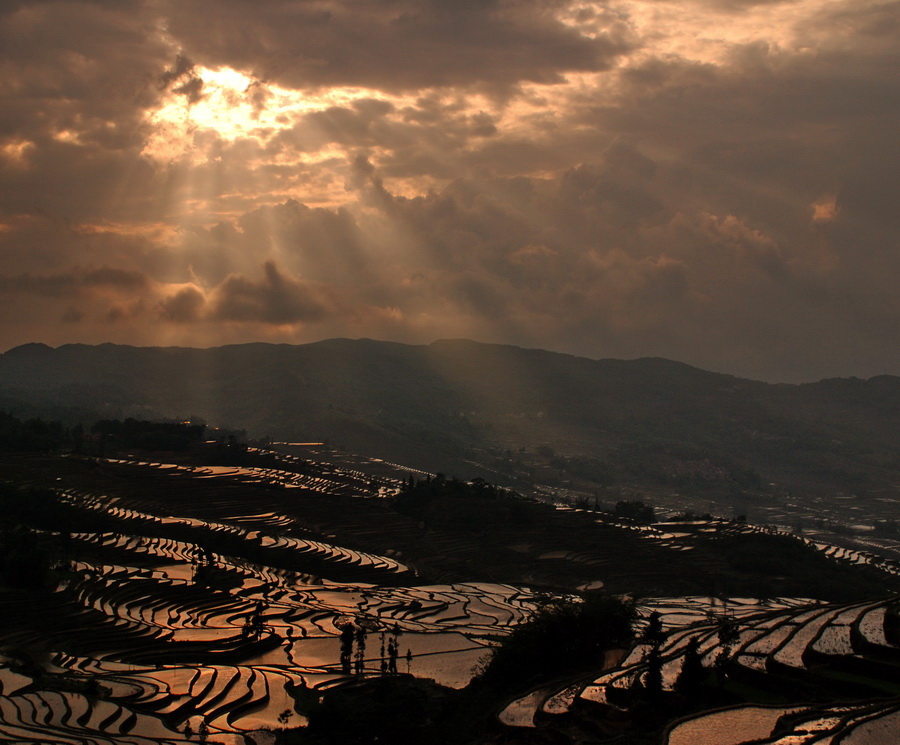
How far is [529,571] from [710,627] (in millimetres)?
40410

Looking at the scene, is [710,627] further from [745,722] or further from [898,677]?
[745,722]

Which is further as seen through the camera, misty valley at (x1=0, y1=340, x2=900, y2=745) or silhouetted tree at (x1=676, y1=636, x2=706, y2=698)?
misty valley at (x1=0, y1=340, x2=900, y2=745)

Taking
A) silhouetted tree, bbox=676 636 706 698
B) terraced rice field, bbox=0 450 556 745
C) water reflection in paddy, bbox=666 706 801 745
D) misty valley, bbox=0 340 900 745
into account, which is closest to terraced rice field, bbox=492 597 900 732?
water reflection in paddy, bbox=666 706 801 745

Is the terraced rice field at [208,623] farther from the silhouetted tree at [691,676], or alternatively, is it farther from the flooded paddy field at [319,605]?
the silhouetted tree at [691,676]

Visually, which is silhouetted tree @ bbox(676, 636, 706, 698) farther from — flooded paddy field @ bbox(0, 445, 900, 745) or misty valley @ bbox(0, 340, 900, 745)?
flooded paddy field @ bbox(0, 445, 900, 745)

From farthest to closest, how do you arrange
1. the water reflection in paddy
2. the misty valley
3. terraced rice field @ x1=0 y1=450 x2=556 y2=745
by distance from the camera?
terraced rice field @ x1=0 y1=450 x2=556 y2=745 → the misty valley → the water reflection in paddy

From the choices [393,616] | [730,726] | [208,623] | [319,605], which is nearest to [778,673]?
[730,726]

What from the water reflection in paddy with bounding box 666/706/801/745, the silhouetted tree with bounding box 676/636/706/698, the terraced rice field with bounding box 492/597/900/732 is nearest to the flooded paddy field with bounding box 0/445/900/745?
the terraced rice field with bounding box 492/597/900/732

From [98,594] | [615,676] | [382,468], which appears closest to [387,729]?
[615,676]

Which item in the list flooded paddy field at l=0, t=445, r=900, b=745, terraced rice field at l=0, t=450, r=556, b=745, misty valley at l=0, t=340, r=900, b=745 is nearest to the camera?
misty valley at l=0, t=340, r=900, b=745

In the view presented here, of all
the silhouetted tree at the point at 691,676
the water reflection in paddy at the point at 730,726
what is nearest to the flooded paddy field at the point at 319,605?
the water reflection in paddy at the point at 730,726

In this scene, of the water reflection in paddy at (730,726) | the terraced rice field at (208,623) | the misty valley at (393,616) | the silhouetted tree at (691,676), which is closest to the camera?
the water reflection in paddy at (730,726)

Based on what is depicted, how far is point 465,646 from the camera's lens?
55844 millimetres

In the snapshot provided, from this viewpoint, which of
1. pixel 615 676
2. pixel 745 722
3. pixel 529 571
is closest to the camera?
pixel 745 722
